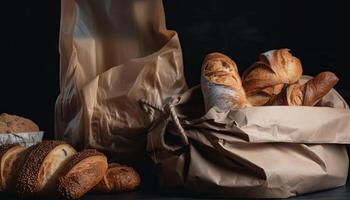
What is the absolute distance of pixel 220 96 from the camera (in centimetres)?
118

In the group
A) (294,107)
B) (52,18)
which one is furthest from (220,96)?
(52,18)

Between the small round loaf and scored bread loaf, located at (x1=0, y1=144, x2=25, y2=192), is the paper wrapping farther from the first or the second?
the small round loaf

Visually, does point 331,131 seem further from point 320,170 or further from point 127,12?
point 127,12

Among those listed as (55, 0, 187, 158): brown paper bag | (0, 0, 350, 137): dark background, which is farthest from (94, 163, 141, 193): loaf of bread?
(0, 0, 350, 137): dark background

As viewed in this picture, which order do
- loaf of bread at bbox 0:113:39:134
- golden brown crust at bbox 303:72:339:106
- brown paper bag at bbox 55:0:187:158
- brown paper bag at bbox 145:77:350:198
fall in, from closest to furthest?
brown paper bag at bbox 145:77:350:198 → golden brown crust at bbox 303:72:339:106 → brown paper bag at bbox 55:0:187:158 → loaf of bread at bbox 0:113:39:134

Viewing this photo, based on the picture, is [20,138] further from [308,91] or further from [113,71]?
[308,91]

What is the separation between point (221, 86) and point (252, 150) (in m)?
0.15

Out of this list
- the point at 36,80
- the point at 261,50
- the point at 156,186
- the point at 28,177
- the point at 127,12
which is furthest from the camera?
the point at 36,80

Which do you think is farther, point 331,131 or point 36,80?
point 36,80

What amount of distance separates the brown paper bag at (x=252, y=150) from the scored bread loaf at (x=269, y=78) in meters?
0.12

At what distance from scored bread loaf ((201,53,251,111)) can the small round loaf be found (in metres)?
0.25

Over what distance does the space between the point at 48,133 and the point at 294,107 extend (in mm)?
929

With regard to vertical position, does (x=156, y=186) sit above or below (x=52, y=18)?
below

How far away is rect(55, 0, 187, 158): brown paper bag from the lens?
1.30 meters
